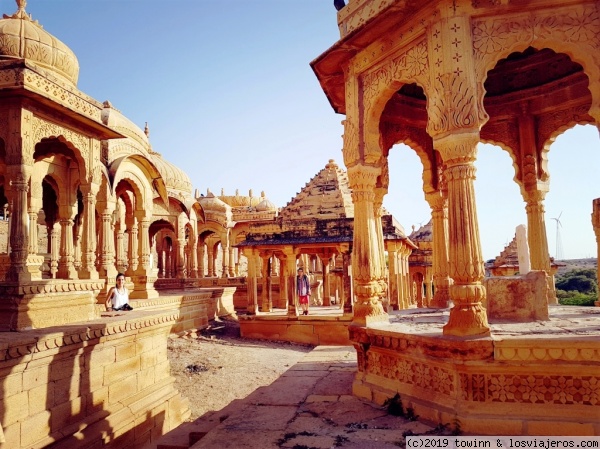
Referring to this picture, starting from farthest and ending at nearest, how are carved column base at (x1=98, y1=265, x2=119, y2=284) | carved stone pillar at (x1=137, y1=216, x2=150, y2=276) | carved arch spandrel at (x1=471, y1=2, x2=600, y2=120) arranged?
carved stone pillar at (x1=137, y1=216, x2=150, y2=276)
carved column base at (x1=98, y1=265, x2=119, y2=284)
carved arch spandrel at (x1=471, y1=2, x2=600, y2=120)

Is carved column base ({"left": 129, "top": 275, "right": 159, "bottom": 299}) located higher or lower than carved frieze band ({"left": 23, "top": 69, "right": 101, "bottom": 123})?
lower

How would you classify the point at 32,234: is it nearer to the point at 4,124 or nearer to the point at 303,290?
the point at 4,124

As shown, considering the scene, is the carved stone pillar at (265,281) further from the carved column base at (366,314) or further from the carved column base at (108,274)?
the carved column base at (366,314)

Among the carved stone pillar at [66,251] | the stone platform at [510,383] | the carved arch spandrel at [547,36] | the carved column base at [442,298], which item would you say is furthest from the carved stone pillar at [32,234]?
the carved arch spandrel at [547,36]

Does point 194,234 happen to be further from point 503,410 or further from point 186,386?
point 503,410

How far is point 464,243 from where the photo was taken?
172 inches

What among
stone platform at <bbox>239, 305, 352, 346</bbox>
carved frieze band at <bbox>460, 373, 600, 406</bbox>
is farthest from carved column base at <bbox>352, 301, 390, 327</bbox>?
stone platform at <bbox>239, 305, 352, 346</bbox>

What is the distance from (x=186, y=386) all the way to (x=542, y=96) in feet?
28.9

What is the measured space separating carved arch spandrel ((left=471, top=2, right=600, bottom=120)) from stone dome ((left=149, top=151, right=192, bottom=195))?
17.2 metres

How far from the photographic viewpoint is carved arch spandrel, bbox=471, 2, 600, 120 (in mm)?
4414

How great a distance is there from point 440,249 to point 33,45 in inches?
337

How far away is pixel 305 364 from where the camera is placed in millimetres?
6930

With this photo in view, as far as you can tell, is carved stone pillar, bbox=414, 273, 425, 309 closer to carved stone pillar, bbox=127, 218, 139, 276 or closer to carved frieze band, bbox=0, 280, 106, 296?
carved stone pillar, bbox=127, 218, 139, 276

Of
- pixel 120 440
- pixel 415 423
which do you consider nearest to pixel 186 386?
pixel 120 440
